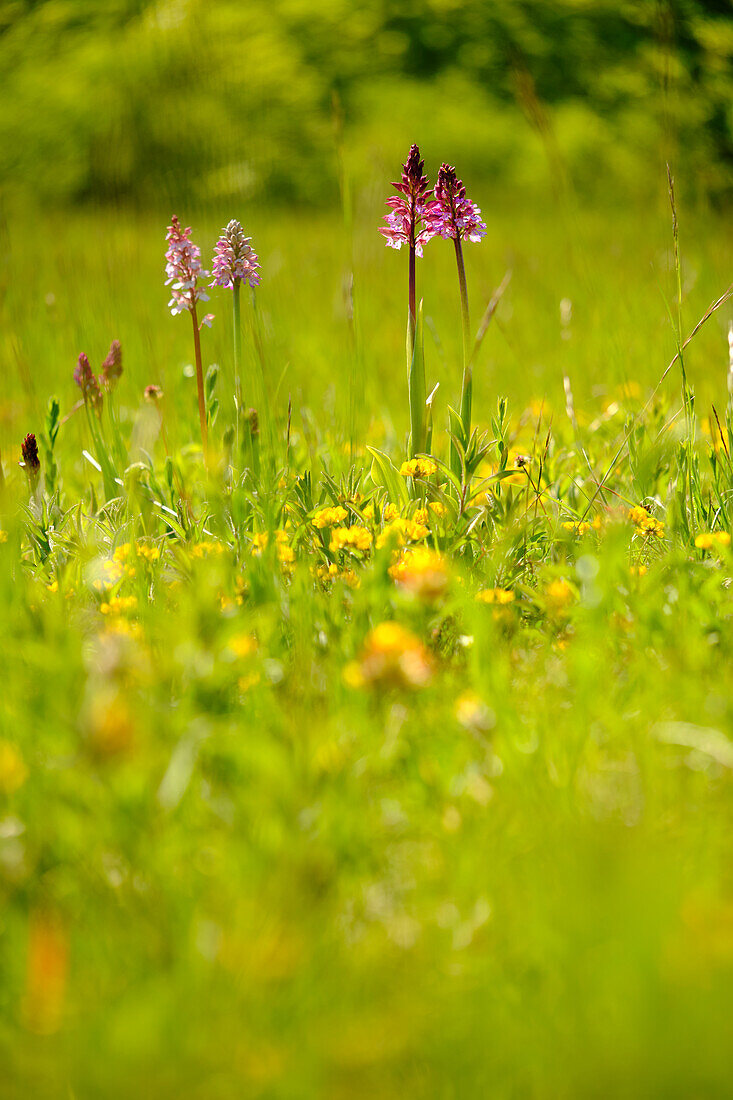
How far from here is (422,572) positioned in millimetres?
1269

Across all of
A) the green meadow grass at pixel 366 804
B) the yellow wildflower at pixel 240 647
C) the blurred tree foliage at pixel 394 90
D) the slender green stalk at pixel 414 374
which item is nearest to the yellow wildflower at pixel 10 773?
the green meadow grass at pixel 366 804

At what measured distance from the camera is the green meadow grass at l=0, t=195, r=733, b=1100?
2.55ft

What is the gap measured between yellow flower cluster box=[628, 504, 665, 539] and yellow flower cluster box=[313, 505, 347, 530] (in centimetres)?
57

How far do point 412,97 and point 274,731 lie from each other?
1425 centimetres

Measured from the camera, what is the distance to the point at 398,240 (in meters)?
1.79

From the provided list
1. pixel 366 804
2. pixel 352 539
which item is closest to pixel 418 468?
pixel 352 539

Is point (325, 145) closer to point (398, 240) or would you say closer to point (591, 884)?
point (398, 240)

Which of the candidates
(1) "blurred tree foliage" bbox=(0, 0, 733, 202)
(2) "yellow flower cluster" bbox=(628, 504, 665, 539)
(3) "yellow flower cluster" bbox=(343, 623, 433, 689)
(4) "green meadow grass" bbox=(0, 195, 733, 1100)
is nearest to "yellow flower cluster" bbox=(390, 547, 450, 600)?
(4) "green meadow grass" bbox=(0, 195, 733, 1100)

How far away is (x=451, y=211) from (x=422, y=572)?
870 mm

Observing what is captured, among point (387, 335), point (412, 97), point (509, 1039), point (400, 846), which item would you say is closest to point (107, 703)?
point (400, 846)

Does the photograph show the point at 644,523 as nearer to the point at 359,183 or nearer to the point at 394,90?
the point at 359,183

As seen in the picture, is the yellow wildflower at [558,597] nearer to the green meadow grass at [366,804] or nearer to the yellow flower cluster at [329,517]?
the green meadow grass at [366,804]

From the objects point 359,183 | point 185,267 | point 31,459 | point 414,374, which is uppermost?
point 359,183

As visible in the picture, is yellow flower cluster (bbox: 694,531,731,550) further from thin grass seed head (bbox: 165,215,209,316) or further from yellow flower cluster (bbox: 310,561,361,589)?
thin grass seed head (bbox: 165,215,209,316)
